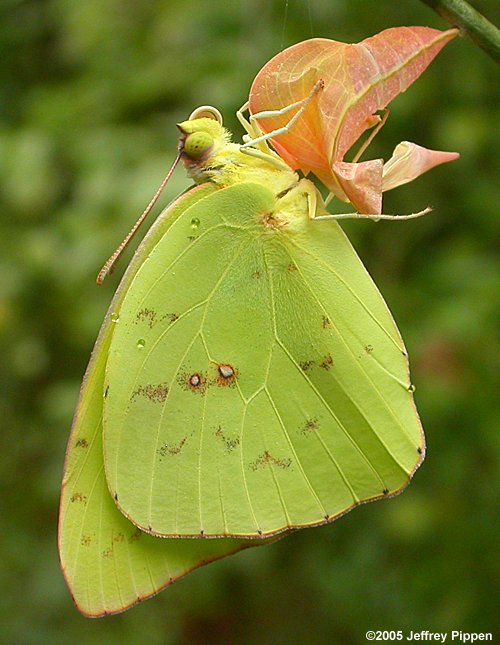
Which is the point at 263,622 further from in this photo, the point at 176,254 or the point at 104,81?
the point at 176,254

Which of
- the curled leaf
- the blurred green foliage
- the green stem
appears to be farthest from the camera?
the blurred green foliage

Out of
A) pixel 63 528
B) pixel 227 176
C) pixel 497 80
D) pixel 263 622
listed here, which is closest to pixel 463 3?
pixel 227 176

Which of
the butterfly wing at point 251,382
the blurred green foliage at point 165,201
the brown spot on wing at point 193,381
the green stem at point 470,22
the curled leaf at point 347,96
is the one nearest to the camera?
the green stem at point 470,22

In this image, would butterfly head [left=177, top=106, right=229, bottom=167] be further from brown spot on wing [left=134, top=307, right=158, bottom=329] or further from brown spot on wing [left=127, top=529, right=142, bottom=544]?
brown spot on wing [left=127, top=529, right=142, bottom=544]

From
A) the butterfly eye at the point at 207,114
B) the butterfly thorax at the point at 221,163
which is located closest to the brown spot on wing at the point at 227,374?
the butterfly thorax at the point at 221,163

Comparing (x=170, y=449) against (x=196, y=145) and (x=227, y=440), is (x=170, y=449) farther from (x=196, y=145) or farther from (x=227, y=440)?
(x=196, y=145)

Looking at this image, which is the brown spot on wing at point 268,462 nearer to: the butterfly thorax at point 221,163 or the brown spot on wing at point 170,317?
the brown spot on wing at point 170,317

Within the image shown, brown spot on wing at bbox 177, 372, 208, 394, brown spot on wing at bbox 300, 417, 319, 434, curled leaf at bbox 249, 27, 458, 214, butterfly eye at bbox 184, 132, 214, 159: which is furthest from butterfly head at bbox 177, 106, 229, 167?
brown spot on wing at bbox 300, 417, 319, 434

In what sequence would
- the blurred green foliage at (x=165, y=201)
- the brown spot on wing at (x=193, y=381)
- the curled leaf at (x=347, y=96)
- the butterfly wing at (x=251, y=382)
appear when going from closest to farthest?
the curled leaf at (x=347, y=96)
the butterfly wing at (x=251, y=382)
the brown spot on wing at (x=193, y=381)
the blurred green foliage at (x=165, y=201)
